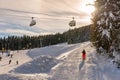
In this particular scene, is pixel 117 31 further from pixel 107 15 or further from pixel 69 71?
pixel 69 71

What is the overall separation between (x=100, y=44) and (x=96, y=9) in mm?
4614

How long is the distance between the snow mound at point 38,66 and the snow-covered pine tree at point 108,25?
6720 millimetres

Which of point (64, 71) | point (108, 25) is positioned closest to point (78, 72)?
point (64, 71)

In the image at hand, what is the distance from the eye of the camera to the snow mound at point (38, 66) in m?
35.3

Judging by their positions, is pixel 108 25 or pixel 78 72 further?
pixel 108 25

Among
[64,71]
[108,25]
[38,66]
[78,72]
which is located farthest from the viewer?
[108,25]

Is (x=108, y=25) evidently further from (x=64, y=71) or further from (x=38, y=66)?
(x=38, y=66)

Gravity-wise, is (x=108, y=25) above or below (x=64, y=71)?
above

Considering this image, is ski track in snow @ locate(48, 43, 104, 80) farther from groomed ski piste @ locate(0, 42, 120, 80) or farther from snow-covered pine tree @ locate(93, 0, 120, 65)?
snow-covered pine tree @ locate(93, 0, 120, 65)

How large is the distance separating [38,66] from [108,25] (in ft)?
31.9

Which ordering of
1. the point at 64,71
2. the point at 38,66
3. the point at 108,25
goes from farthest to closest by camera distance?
1. the point at 108,25
2. the point at 38,66
3. the point at 64,71

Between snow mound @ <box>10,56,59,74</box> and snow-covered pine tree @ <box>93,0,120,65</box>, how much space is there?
22.0ft

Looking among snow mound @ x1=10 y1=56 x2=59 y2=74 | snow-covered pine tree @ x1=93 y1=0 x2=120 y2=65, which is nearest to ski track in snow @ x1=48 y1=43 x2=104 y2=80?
snow mound @ x1=10 y1=56 x2=59 y2=74

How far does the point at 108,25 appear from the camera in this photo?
3897cm
